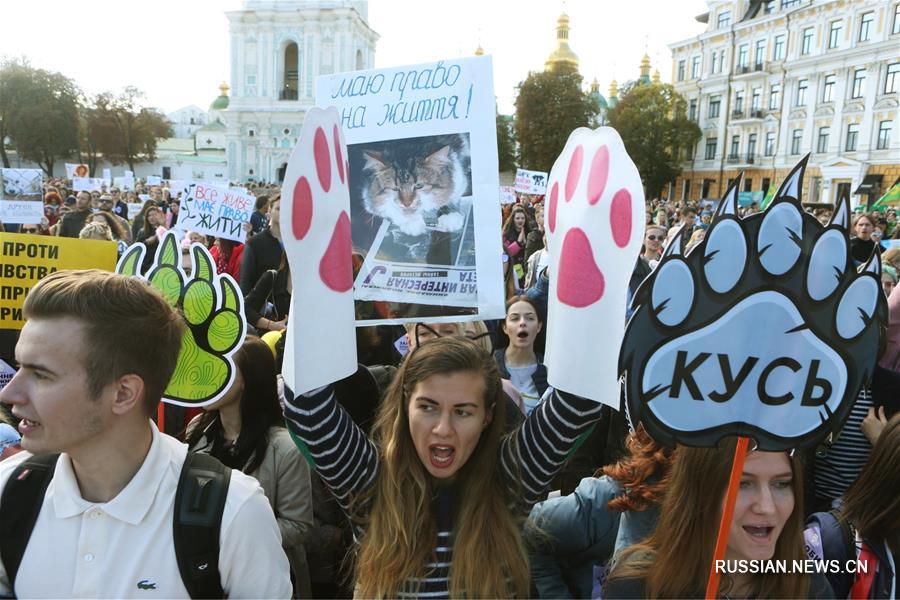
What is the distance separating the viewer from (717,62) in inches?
1815

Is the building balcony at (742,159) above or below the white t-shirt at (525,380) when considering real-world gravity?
above

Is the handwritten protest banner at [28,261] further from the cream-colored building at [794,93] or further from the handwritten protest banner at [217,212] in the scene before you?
the cream-colored building at [794,93]

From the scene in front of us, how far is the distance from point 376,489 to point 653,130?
44962mm

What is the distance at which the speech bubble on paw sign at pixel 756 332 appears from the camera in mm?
1483

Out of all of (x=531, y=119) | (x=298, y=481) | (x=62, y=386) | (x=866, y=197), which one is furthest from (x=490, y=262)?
(x=531, y=119)

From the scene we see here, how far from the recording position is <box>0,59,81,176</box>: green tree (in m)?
44.5

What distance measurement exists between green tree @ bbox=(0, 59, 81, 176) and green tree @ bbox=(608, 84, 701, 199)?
1521 inches

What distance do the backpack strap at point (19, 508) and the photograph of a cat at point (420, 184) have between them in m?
1.25

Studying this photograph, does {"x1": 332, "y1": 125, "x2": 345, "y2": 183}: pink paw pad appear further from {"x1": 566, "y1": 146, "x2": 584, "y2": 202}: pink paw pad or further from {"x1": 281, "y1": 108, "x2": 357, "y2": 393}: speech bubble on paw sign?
{"x1": 566, "y1": 146, "x2": 584, "y2": 202}: pink paw pad

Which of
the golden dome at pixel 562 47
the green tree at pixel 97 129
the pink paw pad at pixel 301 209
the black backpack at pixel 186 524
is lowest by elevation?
the black backpack at pixel 186 524

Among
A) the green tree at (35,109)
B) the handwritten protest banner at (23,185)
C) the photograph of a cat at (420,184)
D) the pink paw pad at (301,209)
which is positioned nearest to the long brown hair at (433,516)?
the photograph of a cat at (420,184)

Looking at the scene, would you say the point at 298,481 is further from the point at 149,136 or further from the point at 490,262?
the point at 149,136

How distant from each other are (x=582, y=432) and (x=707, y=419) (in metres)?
0.35

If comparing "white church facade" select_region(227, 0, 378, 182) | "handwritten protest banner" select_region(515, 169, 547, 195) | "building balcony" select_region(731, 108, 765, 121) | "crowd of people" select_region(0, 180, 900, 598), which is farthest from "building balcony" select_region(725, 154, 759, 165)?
"crowd of people" select_region(0, 180, 900, 598)
